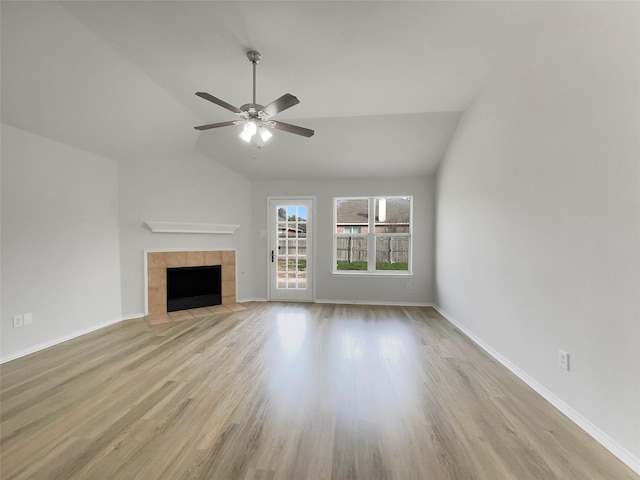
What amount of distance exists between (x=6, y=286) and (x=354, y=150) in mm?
4601

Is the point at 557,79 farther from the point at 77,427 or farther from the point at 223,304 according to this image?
the point at 223,304

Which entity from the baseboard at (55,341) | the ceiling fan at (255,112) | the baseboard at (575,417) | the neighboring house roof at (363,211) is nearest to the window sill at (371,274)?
the neighboring house roof at (363,211)

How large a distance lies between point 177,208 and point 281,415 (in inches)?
151

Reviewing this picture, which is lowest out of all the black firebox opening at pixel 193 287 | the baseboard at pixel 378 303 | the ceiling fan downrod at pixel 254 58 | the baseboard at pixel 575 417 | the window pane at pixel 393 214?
the baseboard at pixel 378 303

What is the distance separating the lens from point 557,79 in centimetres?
198

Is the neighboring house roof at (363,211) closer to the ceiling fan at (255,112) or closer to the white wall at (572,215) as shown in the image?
the white wall at (572,215)

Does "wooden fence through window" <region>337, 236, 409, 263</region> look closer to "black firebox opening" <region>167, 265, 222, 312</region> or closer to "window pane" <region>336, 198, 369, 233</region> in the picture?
"window pane" <region>336, 198, 369, 233</region>

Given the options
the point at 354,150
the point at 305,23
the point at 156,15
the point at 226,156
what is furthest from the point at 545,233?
the point at 226,156

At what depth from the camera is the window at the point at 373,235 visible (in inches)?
207

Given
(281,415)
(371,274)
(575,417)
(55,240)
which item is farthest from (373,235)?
(55,240)

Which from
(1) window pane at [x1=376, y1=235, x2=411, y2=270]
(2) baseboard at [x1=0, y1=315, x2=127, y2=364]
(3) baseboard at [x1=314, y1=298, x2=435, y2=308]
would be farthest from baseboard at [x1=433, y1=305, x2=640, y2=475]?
(2) baseboard at [x1=0, y1=315, x2=127, y2=364]

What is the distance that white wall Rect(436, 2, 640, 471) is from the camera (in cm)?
151

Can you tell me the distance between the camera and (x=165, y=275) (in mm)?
4434

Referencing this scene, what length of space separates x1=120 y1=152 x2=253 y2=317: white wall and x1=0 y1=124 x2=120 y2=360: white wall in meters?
0.17
